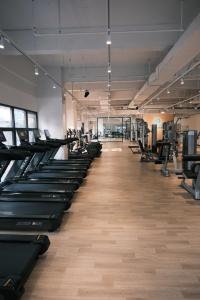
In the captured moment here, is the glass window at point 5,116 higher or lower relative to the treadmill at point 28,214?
higher

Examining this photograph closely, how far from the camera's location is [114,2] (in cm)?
509

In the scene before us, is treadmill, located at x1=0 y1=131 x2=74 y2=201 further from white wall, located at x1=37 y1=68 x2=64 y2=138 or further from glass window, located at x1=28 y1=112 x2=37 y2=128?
white wall, located at x1=37 y1=68 x2=64 y2=138

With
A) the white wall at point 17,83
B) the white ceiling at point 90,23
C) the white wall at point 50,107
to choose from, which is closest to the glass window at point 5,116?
the white wall at point 17,83

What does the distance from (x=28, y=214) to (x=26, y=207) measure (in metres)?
0.29

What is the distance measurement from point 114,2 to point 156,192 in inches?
153

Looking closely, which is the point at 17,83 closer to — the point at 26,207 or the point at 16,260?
the point at 26,207

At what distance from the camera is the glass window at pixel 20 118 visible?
23.9ft

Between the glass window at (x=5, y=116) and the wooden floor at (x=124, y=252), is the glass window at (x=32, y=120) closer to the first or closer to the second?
the glass window at (x=5, y=116)

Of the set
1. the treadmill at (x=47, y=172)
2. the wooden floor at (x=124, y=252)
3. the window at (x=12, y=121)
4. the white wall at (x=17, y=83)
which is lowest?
the wooden floor at (x=124, y=252)

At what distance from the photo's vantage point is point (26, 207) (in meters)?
3.63

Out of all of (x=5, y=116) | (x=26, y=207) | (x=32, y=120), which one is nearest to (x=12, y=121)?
(x=5, y=116)

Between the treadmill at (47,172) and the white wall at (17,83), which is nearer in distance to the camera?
the treadmill at (47,172)

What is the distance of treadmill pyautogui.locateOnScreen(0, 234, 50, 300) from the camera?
1777mm

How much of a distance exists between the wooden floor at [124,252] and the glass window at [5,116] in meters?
3.09
